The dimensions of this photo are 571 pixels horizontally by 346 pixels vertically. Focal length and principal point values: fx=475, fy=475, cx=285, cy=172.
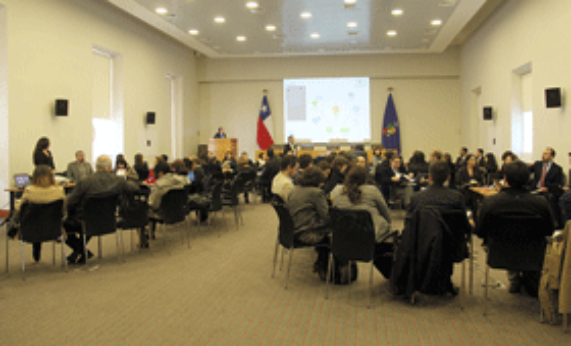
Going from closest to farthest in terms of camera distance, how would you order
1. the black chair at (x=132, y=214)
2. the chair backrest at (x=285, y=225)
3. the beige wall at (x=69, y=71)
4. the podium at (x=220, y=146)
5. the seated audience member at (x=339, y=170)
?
the chair backrest at (x=285, y=225) < the black chair at (x=132, y=214) < the seated audience member at (x=339, y=170) < the beige wall at (x=69, y=71) < the podium at (x=220, y=146)

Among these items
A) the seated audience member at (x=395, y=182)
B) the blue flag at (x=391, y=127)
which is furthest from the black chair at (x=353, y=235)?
the blue flag at (x=391, y=127)

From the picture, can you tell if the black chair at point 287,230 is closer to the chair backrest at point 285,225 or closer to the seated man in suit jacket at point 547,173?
the chair backrest at point 285,225

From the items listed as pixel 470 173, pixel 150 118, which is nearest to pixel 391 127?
pixel 150 118

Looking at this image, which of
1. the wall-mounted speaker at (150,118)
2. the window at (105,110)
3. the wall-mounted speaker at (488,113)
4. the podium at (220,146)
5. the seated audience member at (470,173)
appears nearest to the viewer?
the seated audience member at (470,173)

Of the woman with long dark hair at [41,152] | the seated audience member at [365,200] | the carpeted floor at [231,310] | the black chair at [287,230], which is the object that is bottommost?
the carpeted floor at [231,310]

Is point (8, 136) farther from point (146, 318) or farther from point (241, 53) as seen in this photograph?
point (241, 53)

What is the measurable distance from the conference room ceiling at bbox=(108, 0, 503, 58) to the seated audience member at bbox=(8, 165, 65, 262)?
6844 millimetres

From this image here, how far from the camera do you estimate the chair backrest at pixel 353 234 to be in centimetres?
418

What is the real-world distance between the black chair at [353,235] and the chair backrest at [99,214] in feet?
9.03

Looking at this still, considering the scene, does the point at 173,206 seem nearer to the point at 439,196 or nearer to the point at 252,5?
the point at 439,196

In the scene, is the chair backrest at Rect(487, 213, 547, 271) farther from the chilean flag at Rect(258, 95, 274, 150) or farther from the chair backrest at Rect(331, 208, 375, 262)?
the chilean flag at Rect(258, 95, 274, 150)

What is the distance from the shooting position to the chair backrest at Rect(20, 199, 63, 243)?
494cm

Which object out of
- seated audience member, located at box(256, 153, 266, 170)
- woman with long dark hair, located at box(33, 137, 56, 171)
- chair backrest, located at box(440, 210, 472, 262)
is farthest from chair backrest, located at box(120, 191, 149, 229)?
seated audience member, located at box(256, 153, 266, 170)

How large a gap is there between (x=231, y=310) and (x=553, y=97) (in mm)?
8144
